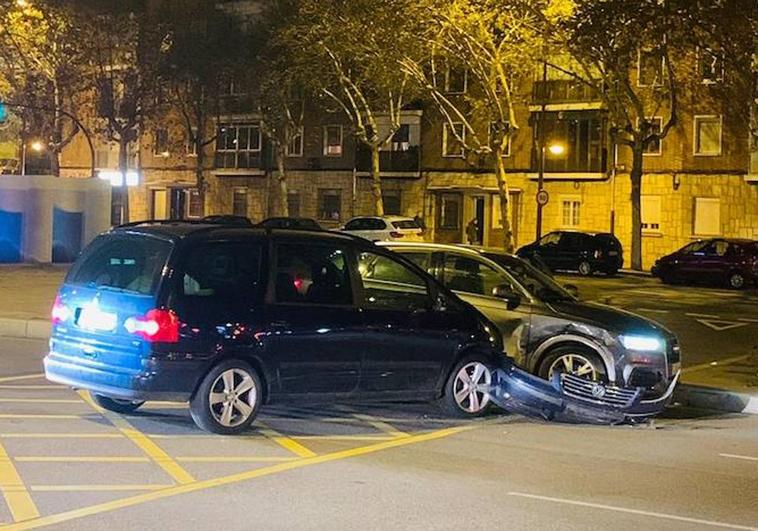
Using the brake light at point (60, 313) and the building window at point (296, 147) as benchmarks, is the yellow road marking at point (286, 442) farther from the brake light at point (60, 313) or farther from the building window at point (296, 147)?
the building window at point (296, 147)

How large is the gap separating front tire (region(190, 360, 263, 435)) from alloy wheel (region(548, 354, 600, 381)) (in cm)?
343

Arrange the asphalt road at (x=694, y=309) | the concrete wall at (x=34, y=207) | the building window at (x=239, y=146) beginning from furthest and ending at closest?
the building window at (x=239, y=146) < the concrete wall at (x=34, y=207) < the asphalt road at (x=694, y=309)

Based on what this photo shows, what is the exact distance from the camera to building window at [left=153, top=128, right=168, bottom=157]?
61.9 meters

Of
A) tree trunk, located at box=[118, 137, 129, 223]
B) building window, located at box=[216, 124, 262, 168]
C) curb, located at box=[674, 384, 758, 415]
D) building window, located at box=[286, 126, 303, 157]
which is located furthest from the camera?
building window, located at box=[216, 124, 262, 168]

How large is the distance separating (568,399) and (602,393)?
348mm

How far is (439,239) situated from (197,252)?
44.6 m

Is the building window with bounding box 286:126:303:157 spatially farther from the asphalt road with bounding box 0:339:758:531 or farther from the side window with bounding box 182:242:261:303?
the side window with bounding box 182:242:261:303

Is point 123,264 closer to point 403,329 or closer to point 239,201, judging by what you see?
point 403,329

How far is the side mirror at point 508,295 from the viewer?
11.7 meters

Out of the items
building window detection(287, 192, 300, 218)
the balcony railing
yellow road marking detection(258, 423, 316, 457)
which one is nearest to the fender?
yellow road marking detection(258, 423, 316, 457)

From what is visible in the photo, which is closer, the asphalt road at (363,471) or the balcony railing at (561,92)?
the asphalt road at (363,471)

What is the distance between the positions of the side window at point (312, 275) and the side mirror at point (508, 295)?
224cm

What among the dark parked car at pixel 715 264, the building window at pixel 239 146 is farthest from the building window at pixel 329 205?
the dark parked car at pixel 715 264

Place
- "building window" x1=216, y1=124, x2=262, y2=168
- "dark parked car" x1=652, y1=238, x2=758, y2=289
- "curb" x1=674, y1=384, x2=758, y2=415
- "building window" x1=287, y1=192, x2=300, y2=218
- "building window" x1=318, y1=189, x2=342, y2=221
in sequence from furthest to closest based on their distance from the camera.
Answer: "building window" x1=216, y1=124, x2=262, y2=168, "building window" x1=287, y1=192, x2=300, y2=218, "building window" x1=318, y1=189, x2=342, y2=221, "dark parked car" x1=652, y1=238, x2=758, y2=289, "curb" x1=674, y1=384, x2=758, y2=415
